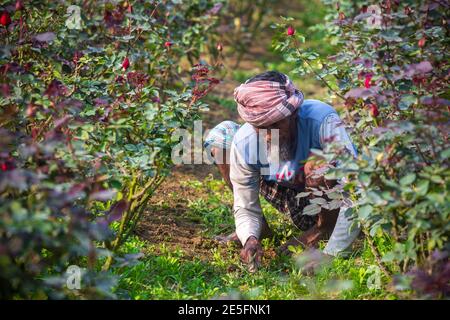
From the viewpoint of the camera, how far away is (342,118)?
3172mm

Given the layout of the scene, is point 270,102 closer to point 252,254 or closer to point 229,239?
point 252,254

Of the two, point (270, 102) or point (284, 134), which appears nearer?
point (270, 102)

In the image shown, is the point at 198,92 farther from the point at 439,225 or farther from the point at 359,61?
the point at 439,225

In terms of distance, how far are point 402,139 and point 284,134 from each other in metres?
0.93

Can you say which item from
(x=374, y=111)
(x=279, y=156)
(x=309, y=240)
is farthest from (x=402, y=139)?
(x=309, y=240)

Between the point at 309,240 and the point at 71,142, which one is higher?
the point at 71,142

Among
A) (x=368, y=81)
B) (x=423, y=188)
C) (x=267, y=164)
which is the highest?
(x=368, y=81)

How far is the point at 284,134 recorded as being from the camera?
345 cm

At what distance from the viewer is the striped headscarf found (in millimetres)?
3254

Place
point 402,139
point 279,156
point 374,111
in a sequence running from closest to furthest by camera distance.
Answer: point 402,139
point 374,111
point 279,156

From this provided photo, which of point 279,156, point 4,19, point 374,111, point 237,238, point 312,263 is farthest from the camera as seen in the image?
point 237,238

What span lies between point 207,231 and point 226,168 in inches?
15.2

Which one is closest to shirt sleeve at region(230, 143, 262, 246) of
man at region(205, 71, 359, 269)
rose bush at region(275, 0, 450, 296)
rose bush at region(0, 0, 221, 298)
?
man at region(205, 71, 359, 269)

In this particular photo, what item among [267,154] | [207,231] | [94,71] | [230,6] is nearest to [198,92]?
[267,154]
